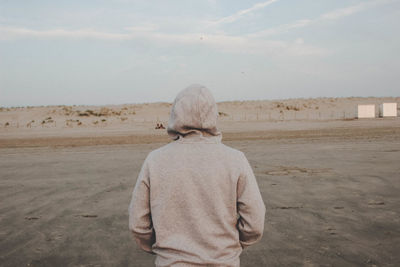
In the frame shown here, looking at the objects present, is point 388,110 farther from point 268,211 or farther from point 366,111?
point 268,211

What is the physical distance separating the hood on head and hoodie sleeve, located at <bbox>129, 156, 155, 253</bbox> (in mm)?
273

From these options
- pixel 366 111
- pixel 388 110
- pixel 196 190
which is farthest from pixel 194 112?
pixel 388 110

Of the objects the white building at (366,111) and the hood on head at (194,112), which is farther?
the white building at (366,111)

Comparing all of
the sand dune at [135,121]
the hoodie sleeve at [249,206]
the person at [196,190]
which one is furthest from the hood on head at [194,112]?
the sand dune at [135,121]

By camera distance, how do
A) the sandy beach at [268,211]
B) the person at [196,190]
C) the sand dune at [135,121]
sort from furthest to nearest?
1. the sand dune at [135,121]
2. the sandy beach at [268,211]
3. the person at [196,190]

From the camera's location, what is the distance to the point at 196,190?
1.86 m

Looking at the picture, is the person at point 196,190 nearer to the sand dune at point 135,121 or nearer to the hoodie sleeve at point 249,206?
the hoodie sleeve at point 249,206

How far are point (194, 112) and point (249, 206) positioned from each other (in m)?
0.57

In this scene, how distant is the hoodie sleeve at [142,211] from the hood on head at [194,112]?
27 centimetres

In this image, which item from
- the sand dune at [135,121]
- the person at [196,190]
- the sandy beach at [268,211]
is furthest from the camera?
the sand dune at [135,121]

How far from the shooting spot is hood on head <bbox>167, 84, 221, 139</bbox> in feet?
6.21

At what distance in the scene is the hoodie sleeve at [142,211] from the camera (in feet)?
6.30

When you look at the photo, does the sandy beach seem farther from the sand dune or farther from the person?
the sand dune

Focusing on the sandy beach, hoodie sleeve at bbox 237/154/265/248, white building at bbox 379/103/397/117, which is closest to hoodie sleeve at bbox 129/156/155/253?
hoodie sleeve at bbox 237/154/265/248
